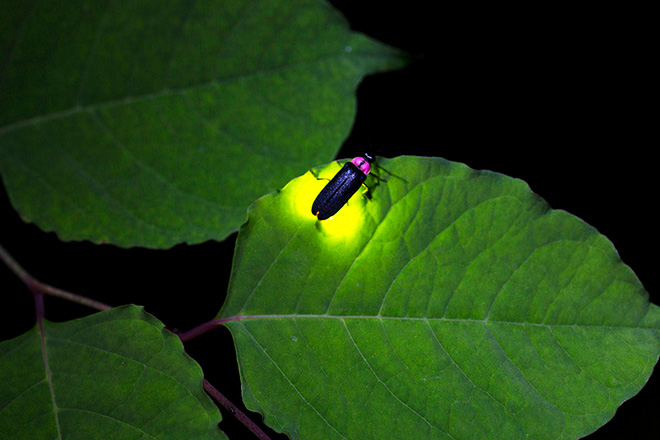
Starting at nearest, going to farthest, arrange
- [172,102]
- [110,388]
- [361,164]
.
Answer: [110,388]
[361,164]
[172,102]

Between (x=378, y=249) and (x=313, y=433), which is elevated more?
(x=378, y=249)

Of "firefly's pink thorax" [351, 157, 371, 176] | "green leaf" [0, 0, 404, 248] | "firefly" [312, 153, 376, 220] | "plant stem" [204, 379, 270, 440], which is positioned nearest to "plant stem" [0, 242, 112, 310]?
"green leaf" [0, 0, 404, 248]

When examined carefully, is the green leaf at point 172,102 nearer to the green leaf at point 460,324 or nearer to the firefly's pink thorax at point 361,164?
the firefly's pink thorax at point 361,164

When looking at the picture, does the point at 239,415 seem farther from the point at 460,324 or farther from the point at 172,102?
the point at 172,102

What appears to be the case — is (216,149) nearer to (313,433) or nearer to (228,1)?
(228,1)

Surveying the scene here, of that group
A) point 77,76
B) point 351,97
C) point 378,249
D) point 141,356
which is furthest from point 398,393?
point 77,76

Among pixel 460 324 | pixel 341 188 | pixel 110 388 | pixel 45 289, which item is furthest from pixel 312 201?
pixel 45 289
